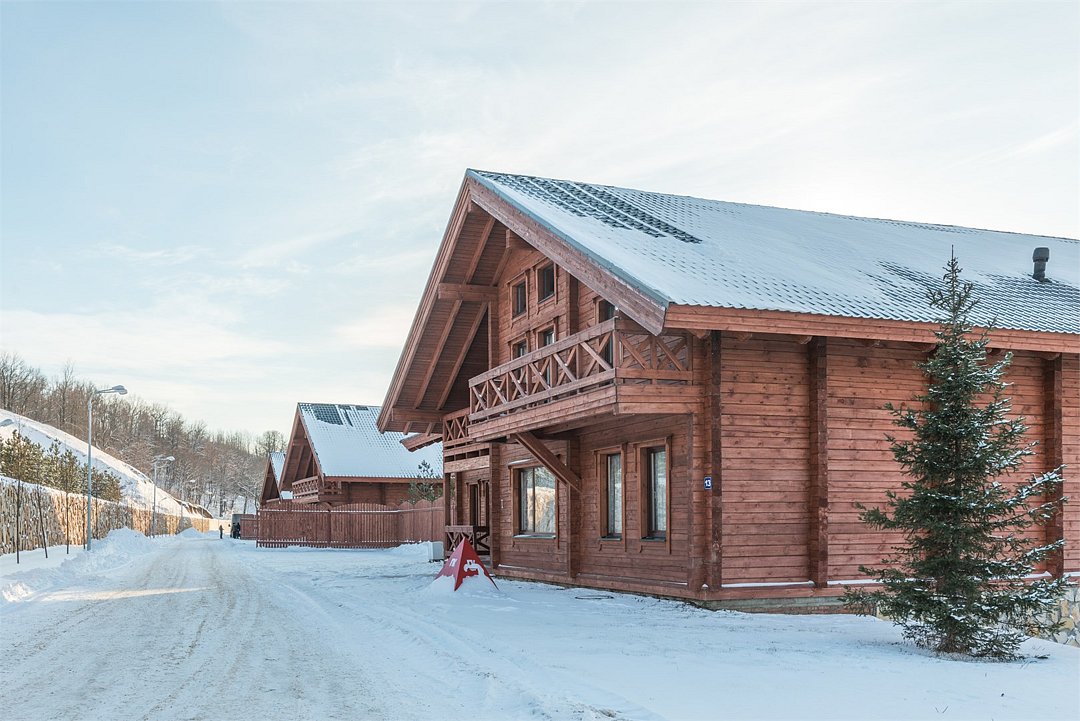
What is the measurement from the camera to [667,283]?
15.1 m

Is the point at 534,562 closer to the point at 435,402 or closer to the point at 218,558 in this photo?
the point at 435,402

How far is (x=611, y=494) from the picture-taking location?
19.9 meters

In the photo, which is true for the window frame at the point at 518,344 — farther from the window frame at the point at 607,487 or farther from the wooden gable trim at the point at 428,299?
the window frame at the point at 607,487

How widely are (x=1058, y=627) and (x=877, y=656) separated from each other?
8.58 feet

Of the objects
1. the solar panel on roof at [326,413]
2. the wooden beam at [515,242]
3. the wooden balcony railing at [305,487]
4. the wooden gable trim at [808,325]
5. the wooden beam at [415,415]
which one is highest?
the wooden beam at [515,242]

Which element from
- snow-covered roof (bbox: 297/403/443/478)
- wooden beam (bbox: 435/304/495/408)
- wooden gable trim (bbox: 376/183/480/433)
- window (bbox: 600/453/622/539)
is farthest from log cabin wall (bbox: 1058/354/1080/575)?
snow-covered roof (bbox: 297/403/443/478)

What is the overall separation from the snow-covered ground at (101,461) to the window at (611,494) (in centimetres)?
7106

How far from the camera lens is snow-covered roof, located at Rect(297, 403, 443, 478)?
48.9m

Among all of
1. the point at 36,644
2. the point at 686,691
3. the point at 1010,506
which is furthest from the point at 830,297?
the point at 36,644

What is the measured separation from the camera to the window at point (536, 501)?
22484mm

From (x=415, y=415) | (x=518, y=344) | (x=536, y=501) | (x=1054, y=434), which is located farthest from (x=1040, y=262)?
(x=415, y=415)

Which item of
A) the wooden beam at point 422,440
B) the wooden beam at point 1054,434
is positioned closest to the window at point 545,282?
the wooden beam at point 422,440

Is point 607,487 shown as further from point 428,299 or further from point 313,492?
point 313,492

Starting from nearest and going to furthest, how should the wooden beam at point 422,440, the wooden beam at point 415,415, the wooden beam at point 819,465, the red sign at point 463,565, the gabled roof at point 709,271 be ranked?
the gabled roof at point 709,271, the wooden beam at point 819,465, the red sign at point 463,565, the wooden beam at point 415,415, the wooden beam at point 422,440
